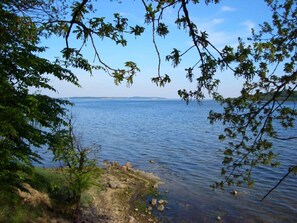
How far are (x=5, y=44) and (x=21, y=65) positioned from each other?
97 centimetres

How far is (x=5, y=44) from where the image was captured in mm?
11656

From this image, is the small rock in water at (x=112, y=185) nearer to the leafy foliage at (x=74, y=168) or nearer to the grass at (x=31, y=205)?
the grass at (x=31, y=205)

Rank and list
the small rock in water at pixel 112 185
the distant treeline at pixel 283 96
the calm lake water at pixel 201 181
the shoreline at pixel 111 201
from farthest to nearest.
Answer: the small rock in water at pixel 112 185 → the calm lake water at pixel 201 181 → the shoreline at pixel 111 201 → the distant treeline at pixel 283 96

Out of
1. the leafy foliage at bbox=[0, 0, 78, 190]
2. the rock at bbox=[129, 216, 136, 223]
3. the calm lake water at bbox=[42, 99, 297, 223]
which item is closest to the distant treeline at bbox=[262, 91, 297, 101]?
the calm lake water at bbox=[42, 99, 297, 223]

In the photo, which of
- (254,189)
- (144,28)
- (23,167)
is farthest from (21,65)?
(254,189)

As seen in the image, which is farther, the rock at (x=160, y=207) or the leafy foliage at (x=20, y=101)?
the rock at (x=160, y=207)

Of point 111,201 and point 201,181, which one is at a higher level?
point 201,181

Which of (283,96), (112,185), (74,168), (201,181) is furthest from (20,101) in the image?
(201,181)

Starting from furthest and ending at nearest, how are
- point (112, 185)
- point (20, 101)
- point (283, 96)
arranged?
point (112, 185), point (20, 101), point (283, 96)

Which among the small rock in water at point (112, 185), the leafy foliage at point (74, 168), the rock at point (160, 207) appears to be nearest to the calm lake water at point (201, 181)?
the rock at point (160, 207)

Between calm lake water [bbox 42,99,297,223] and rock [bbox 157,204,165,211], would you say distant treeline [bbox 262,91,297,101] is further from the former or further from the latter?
rock [bbox 157,204,165,211]

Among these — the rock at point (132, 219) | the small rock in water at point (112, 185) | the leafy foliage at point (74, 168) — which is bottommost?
the rock at point (132, 219)

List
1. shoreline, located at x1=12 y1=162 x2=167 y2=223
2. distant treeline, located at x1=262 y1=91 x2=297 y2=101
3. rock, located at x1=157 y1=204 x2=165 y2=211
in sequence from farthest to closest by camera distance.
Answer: rock, located at x1=157 y1=204 x2=165 y2=211
shoreline, located at x1=12 y1=162 x2=167 y2=223
distant treeline, located at x1=262 y1=91 x2=297 y2=101

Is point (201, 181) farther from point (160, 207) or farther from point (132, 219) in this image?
point (132, 219)
